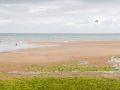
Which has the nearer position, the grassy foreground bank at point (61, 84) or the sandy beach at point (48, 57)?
the grassy foreground bank at point (61, 84)

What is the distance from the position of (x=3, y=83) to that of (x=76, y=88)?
17.5 ft

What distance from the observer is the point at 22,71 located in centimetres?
4394

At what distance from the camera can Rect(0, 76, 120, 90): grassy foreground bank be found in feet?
82.7

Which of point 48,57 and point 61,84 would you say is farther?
point 48,57

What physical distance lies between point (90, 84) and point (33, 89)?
4.21 meters

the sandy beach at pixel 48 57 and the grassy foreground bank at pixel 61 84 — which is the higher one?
the grassy foreground bank at pixel 61 84

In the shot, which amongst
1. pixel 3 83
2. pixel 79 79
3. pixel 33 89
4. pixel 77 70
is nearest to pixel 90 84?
pixel 79 79

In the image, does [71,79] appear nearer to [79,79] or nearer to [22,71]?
[79,79]

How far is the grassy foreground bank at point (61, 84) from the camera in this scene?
2520 cm

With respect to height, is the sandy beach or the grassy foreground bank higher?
the grassy foreground bank

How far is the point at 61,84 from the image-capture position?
25.5 metres

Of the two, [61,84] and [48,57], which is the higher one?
→ [61,84]

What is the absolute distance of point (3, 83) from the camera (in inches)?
992

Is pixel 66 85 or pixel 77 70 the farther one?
pixel 77 70
